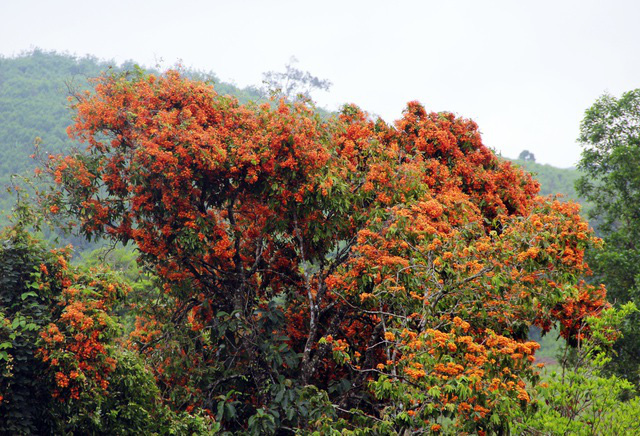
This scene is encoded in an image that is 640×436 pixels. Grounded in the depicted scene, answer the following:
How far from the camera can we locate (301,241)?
33.6 ft

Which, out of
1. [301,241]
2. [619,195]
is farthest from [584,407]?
[619,195]

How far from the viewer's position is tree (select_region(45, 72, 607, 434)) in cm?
837

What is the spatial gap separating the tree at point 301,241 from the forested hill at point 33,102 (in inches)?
1423

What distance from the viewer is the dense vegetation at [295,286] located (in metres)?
7.35

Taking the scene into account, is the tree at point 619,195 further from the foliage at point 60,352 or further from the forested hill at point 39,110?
the forested hill at point 39,110

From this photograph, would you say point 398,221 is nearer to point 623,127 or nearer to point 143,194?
point 143,194

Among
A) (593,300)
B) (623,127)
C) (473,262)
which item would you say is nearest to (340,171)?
(473,262)

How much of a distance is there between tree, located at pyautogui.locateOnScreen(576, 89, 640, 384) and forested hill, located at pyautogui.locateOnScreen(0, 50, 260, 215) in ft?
107

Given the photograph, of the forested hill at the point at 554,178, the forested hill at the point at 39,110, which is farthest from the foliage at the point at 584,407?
the forested hill at the point at 554,178

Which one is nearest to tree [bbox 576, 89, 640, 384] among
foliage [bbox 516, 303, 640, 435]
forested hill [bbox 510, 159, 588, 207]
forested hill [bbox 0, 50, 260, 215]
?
foliage [bbox 516, 303, 640, 435]

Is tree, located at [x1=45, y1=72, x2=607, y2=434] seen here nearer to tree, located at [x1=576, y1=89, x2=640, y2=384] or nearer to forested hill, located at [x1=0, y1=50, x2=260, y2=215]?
tree, located at [x1=576, y1=89, x2=640, y2=384]

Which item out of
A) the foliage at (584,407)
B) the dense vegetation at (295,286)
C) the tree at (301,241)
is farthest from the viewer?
→ the tree at (301,241)

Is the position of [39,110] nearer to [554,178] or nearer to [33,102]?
[33,102]

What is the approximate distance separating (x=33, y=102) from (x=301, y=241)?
5897 cm
